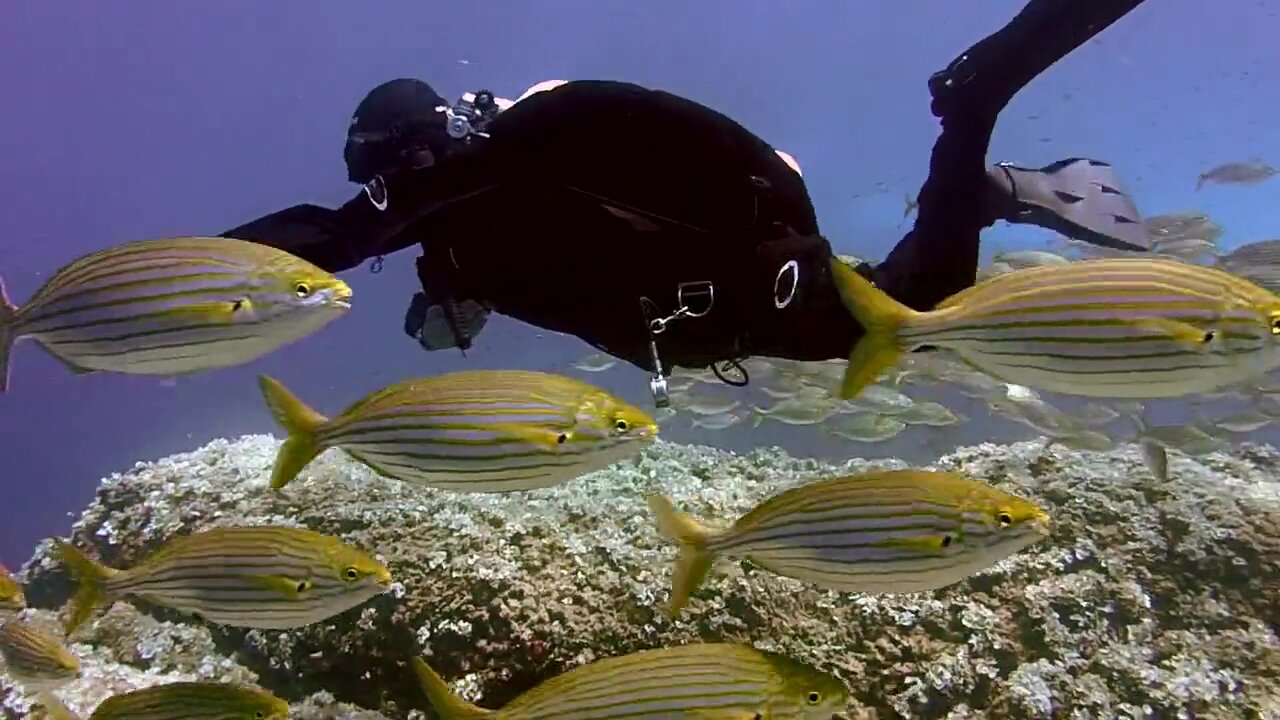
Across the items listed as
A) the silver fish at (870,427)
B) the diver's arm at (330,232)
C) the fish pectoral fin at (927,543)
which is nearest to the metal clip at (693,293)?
the diver's arm at (330,232)

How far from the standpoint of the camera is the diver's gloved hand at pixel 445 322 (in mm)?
4441

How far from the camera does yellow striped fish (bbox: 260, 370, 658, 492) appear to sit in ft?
6.95

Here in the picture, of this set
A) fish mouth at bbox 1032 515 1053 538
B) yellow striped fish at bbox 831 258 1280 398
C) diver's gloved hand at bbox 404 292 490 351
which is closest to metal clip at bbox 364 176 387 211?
diver's gloved hand at bbox 404 292 490 351

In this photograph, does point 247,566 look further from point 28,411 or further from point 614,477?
point 28,411

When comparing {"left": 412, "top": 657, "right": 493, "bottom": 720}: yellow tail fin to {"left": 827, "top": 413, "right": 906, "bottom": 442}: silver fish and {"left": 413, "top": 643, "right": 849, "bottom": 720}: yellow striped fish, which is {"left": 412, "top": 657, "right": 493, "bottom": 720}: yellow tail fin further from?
{"left": 827, "top": 413, "right": 906, "bottom": 442}: silver fish

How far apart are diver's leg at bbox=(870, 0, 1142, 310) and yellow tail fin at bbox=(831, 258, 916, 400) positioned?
2.75m

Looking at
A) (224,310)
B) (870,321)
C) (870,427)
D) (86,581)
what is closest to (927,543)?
(870,321)

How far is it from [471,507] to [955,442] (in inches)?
630

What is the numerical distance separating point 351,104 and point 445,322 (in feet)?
331

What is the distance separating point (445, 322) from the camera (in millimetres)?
4750

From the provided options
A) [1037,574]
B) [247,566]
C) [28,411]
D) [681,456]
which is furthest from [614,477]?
[28,411]

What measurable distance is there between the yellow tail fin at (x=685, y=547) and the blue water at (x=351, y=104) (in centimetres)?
4960

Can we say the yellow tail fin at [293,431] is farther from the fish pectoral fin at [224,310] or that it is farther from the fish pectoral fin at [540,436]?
the fish pectoral fin at [540,436]

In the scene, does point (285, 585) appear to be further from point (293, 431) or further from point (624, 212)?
point (624, 212)
